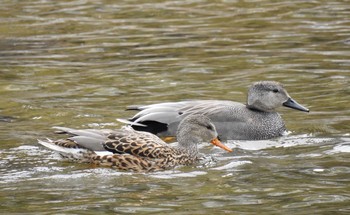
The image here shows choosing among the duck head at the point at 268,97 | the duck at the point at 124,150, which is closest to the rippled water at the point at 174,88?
the duck at the point at 124,150

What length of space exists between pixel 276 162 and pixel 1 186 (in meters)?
2.75

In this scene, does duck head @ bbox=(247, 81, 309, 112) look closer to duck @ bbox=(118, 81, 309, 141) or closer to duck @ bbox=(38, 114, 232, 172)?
duck @ bbox=(118, 81, 309, 141)

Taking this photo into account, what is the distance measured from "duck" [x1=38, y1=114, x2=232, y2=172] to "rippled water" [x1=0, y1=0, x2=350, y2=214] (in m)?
0.14

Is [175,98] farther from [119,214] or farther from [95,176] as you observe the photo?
[119,214]

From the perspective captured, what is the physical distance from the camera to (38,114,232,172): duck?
444 inches

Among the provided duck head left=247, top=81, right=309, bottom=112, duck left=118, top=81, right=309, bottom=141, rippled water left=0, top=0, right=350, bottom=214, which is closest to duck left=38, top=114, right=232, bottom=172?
rippled water left=0, top=0, right=350, bottom=214

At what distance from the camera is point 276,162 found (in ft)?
37.6

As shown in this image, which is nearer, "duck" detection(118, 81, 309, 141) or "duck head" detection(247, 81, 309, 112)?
"duck" detection(118, 81, 309, 141)

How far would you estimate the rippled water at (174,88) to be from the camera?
10.0m

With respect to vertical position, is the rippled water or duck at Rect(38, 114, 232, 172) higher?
duck at Rect(38, 114, 232, 172)

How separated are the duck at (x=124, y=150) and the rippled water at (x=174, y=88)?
0.46 feet

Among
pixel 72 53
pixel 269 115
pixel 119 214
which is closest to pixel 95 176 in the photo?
pixel 119 214

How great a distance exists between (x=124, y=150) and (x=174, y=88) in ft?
15.3

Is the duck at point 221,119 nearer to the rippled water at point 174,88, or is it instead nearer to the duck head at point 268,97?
the duck head at point 268,97
